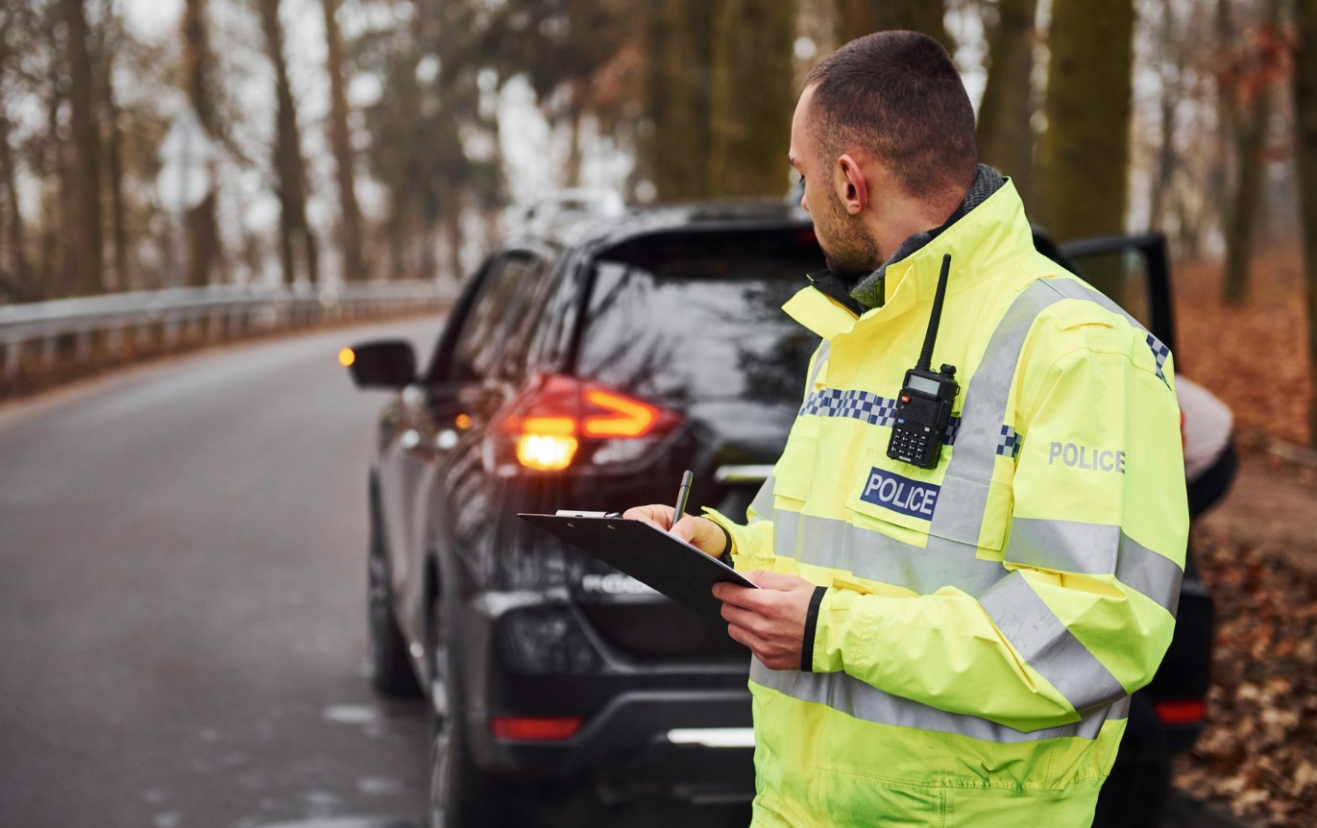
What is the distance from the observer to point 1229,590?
A: 308 inches

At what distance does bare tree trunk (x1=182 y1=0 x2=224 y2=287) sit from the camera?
29188 mm

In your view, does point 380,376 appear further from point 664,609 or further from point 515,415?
point 664,609

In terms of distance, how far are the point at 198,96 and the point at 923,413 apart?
30.2 metres

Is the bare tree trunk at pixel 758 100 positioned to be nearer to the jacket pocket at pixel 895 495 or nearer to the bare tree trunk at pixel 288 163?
the jacket pocket at pixel 895 495

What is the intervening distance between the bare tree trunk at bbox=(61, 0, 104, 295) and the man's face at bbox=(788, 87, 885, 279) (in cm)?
2241

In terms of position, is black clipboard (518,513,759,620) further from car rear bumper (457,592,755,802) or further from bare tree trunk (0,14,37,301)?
bare tree trunk (0,14,37,301)

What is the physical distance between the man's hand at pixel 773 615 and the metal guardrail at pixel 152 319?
17.6 m

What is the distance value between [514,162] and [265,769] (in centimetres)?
4899

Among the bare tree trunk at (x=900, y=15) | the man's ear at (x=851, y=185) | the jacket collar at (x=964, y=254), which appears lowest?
the jacket collar at (x=964, y=254)

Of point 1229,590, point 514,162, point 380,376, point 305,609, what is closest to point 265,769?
point 380,376

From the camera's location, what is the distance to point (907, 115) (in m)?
2.09

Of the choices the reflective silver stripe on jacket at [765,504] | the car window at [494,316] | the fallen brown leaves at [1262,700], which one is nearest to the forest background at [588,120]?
the fallen brown leaves at [1262,700]

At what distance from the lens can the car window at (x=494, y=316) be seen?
4.70 m

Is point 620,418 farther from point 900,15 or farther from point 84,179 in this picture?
point 84,179
